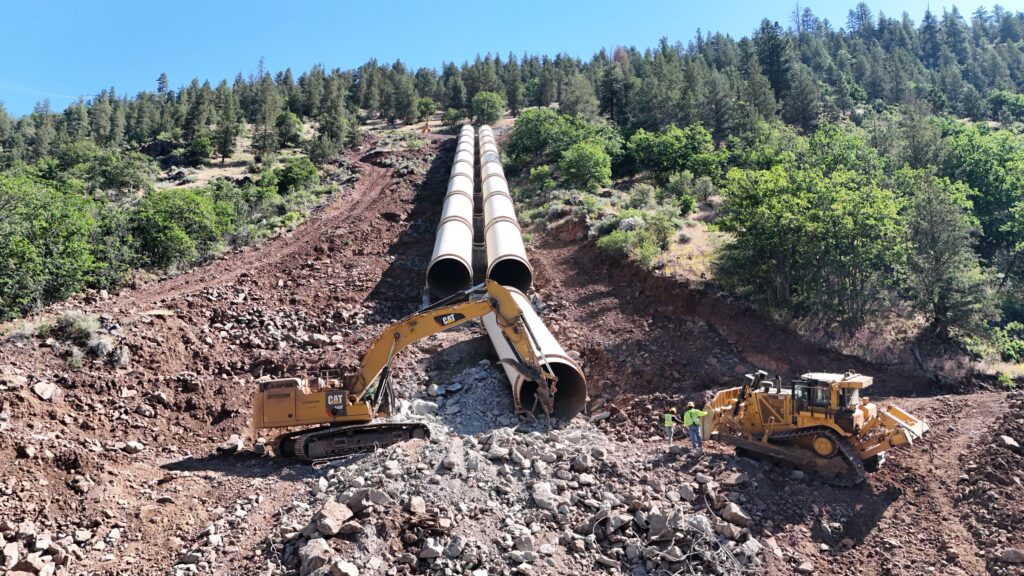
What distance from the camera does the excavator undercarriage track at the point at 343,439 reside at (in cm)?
1230

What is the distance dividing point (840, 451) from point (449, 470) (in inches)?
270

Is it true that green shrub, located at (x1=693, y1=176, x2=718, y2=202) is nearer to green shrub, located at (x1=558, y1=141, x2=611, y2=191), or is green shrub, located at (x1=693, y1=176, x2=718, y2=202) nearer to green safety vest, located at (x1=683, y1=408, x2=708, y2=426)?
green shrub, located at (x1=558, y1=141, x2=611, y2=191)

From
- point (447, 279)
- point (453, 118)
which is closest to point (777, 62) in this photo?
point (453, 118)

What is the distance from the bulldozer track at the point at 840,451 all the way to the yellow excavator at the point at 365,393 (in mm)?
4475

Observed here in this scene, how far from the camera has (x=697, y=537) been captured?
29.4ft

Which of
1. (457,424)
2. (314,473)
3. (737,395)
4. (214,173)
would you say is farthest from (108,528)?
(214,173)

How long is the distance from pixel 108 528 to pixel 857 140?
3327cm

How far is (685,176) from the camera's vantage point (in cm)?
3362

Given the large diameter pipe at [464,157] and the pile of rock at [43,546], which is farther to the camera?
the large diameter pipe at [464,157]

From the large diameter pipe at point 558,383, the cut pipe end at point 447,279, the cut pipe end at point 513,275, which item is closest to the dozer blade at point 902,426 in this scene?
the large diameter pipe at point 558,383

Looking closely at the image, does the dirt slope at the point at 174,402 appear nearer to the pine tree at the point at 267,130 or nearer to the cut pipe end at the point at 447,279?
the cut pipe end at the point at 447,279

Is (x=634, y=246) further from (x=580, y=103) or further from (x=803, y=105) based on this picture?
(x=803, y=105)

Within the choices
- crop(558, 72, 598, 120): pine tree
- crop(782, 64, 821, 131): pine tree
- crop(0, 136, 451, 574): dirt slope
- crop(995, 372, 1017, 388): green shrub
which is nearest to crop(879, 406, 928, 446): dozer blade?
crop(995, 372, 1017, 388): green shrub

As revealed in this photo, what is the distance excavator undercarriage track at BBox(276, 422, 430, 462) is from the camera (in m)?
12.3
